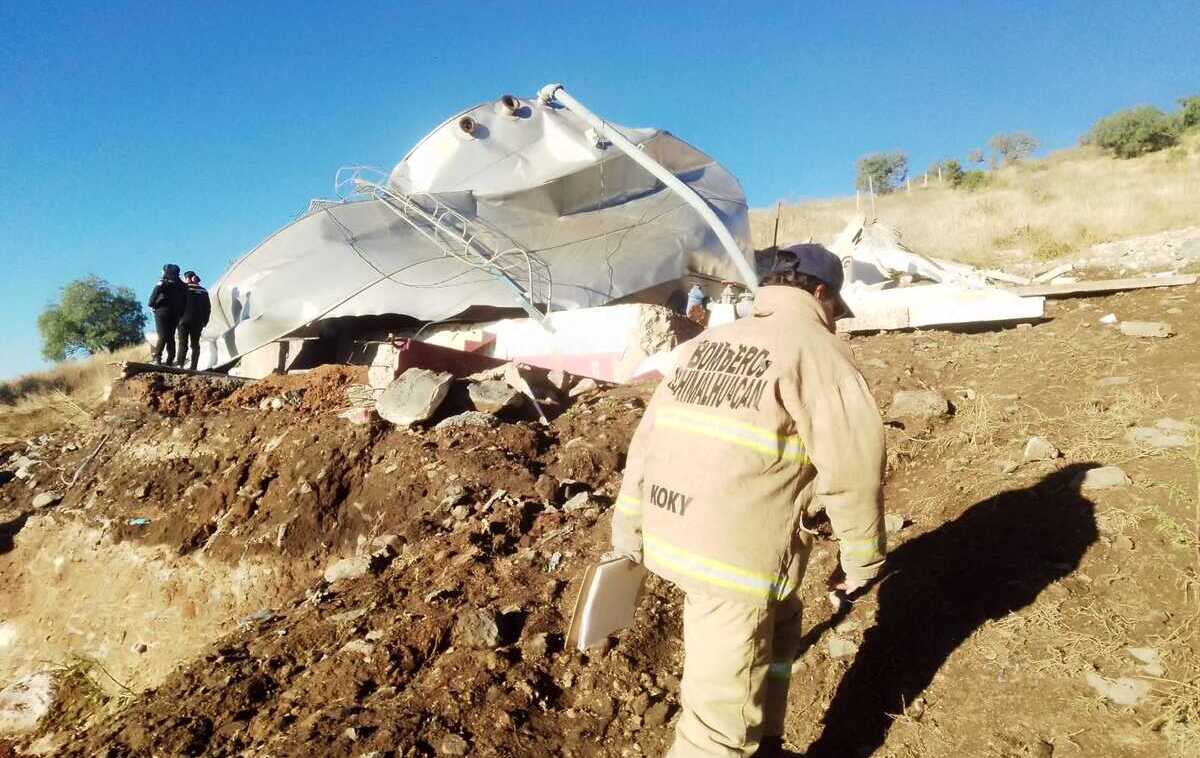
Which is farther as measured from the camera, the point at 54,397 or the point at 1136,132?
the point at 1136,132

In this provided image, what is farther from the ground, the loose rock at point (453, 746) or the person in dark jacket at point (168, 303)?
the person in dark jacket at point (168, 303)

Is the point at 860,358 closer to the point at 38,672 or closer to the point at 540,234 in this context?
the point at 540,234

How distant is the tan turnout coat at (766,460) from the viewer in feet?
5.98

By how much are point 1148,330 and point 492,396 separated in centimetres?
510

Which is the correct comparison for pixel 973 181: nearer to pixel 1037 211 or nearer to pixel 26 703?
pixel 1037 211

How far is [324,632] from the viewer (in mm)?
3365

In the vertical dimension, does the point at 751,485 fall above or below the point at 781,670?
above

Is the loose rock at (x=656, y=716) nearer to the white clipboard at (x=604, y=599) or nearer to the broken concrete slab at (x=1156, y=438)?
the white clipboard at (x=604, y=599)

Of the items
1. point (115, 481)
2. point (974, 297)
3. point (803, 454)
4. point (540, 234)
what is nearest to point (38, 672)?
point (115, 481)

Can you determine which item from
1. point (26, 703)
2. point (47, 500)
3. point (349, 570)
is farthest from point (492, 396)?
point (47, 500)

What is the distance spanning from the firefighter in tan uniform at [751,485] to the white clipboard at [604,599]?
24 centimetres

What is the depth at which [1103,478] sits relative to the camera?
Result: 3260 millimetres

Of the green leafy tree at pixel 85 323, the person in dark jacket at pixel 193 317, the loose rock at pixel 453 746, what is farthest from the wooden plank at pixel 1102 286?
the green leafy tree at pixel 85 323

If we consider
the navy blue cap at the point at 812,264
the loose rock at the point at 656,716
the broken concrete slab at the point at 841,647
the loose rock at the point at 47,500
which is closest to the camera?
the navy blue cap at the point at 812,264
